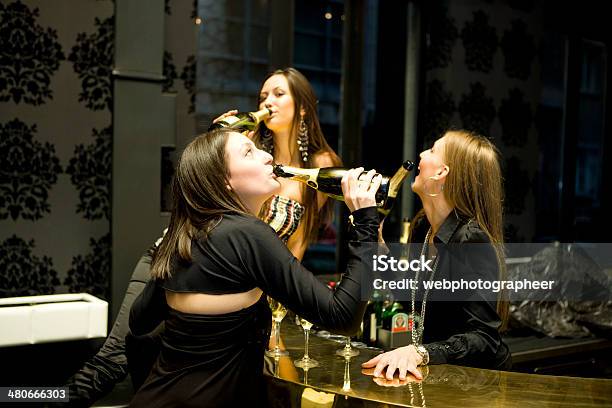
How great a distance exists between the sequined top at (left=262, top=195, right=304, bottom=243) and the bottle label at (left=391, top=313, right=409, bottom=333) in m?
0.56

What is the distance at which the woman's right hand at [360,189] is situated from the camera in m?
1.53

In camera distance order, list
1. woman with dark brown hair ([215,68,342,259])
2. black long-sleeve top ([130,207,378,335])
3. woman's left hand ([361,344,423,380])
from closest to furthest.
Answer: black long-sleeve top ([130,207,378,335]), woman's left hand ([361,344,423,380]), woman with dark brown hair ([215,68,342,259])

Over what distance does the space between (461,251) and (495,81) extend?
316cm

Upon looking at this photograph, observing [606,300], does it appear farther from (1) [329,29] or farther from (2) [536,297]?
(1) [329,29]

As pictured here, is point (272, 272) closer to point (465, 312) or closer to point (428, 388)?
point (428, 388)

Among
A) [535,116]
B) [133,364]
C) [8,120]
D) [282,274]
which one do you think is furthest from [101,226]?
[535,116]

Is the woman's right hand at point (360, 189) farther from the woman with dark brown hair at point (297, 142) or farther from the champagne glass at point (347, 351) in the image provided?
the woman with dark brown hair at point (297, 142)

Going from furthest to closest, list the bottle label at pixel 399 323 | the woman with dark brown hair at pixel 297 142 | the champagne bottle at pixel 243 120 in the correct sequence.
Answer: the woman with dark brown hair at pixel 297 142
the champagne bottle at pixel 243 120
the bottle label at pixel 399 323

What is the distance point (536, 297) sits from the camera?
3297 mm

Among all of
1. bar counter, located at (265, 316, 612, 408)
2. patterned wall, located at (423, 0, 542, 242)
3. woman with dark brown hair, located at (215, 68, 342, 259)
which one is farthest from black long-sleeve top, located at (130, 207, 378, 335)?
patterned wall, located at (423, 0, 542, 242)

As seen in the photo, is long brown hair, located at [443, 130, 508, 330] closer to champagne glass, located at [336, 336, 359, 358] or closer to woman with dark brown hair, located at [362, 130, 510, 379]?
woman with dark brown hair, located at [362, 130, 510, 379]

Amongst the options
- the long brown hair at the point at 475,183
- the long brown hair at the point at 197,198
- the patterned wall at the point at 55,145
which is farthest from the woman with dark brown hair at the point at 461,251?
the patterned wall at the point at 55,145

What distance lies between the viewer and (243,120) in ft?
8.46

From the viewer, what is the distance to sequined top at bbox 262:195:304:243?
252cm
